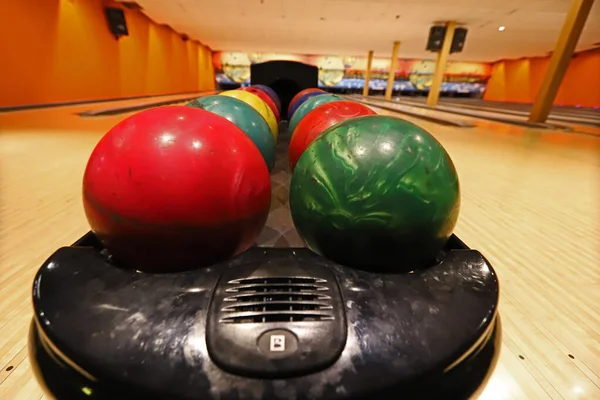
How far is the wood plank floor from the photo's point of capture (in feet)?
2.61

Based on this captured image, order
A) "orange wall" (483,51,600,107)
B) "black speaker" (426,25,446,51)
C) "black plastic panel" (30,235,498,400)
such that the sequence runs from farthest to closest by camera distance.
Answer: "orange wall" (483,51,600,107)
"black speaker" (426,25,446,51)
"black plastic panel" (30,235,498,400)

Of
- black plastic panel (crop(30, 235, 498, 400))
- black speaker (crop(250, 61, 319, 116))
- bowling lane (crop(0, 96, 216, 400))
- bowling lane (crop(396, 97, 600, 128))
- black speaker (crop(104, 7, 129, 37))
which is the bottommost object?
bowling lane (crop(396, 97, 600, 128))

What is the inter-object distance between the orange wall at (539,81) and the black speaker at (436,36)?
770 cm

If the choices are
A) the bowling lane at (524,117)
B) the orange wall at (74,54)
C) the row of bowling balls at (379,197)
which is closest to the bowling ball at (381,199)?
the row of bowling balls at (379,197)

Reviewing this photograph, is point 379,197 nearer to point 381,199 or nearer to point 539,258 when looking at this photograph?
point 381,199

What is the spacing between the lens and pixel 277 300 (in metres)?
0.70

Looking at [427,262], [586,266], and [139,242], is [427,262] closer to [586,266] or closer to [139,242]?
[139,242]

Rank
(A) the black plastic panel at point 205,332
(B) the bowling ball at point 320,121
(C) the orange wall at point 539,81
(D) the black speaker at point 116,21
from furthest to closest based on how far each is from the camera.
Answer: (C) the orange wall at point 539,81
(D) the black speaker at point 116,21
(B) the bowling ball at point 320,121
(A) the black plastic panel at point 205,332

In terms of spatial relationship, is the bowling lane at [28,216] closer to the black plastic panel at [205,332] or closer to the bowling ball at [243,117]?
the black plastic panel at [205,332]

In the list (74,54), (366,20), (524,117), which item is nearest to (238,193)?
(74,54)

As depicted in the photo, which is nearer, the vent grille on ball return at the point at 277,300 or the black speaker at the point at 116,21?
the vent grille on ball return at the point at 277,300

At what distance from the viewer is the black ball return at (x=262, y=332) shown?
0.57 meters

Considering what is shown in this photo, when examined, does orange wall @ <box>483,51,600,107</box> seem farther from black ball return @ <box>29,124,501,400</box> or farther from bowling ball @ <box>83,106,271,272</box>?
bowling ball @ <box>83,106,271,272</box>

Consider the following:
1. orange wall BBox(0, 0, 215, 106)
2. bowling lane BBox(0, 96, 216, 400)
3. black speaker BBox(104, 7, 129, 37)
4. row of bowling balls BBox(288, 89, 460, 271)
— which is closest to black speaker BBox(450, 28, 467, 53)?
black speaker BBox(104, 7, 129, 37)
